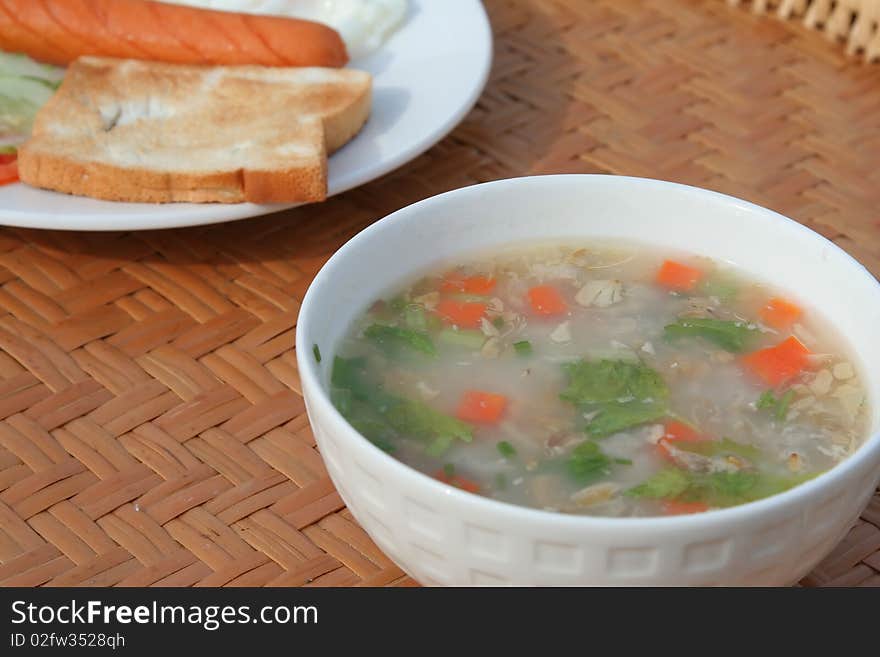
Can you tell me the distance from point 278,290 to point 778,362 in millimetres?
829

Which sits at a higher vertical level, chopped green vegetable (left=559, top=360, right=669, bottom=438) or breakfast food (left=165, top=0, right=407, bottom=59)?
chopped green vegetable (left=559, top=360, right=669, bottom=438)

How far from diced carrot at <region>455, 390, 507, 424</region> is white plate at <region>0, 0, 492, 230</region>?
698 millimetres

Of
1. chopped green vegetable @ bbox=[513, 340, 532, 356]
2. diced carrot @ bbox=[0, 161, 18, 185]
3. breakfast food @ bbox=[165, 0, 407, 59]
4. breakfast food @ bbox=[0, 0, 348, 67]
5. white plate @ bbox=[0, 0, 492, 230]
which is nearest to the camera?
chopped green vegetable @ bbox=[513, 340, 532, 356]

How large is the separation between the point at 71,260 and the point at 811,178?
1.27 m

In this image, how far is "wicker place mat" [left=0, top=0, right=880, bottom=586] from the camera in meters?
1.57

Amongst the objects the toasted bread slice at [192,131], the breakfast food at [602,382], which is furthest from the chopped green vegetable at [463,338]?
the toasted bread slice at [192,131]

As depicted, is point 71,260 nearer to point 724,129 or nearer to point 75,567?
point 75,567

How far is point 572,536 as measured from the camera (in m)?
1.17

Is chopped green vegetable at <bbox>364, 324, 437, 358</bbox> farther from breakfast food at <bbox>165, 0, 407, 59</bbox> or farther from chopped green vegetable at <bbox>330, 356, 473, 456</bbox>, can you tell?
breakfast food at <bbox>165, 0, 407, 59</bbox>

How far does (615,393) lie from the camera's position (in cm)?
141

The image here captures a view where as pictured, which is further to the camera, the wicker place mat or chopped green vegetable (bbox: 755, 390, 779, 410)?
the wicker place mat

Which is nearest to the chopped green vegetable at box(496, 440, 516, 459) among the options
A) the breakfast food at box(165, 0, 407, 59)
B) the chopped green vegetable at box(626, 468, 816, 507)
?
the chopped green vegetable at box(626, 468, 816, 507)

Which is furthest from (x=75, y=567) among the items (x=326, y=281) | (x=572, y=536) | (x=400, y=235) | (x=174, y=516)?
(x=572, y=536)

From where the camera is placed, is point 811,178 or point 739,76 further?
point 739,76
